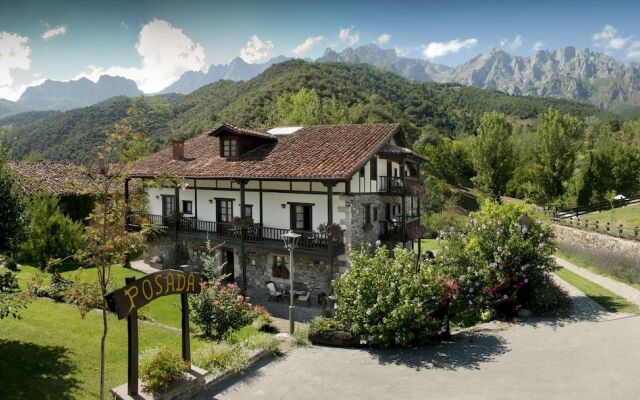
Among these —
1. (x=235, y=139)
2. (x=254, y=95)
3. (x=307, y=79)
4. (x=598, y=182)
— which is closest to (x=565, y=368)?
(x=235, y=139)

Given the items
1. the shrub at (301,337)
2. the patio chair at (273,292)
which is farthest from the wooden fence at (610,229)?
the shrub at (301,337)

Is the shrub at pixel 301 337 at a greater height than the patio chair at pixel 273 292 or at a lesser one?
greater

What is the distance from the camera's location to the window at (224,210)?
22734 mm

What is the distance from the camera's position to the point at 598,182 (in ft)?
161

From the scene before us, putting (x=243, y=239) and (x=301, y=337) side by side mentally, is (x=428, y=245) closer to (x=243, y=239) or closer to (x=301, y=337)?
(x=243, y=239)

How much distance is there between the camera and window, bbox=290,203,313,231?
20.2 m

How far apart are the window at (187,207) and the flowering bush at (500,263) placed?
14147mm

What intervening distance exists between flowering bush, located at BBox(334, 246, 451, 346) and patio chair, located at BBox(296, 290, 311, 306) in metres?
6.30

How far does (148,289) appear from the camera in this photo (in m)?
8.43

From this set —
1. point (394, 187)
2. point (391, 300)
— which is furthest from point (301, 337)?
point (394, 187)

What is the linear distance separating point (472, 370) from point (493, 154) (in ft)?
148

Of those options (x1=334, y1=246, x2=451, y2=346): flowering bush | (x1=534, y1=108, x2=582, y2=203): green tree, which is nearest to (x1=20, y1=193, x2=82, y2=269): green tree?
(x1=334, y1=246, x2=451, y2=346): flowering bush

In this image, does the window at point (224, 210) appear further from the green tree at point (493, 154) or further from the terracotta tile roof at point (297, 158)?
the green tree at point (493, 154)

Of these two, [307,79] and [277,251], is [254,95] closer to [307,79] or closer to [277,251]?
[307,79]
